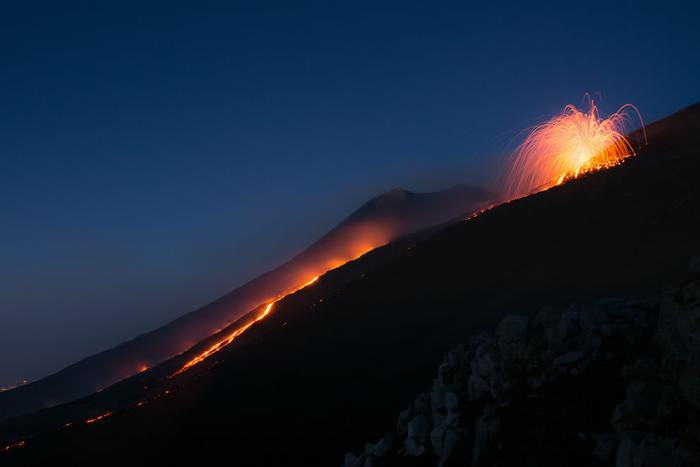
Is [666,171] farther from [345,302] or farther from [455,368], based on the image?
[455,368]

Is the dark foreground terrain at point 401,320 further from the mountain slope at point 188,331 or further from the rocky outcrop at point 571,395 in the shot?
the mountain slope at point 188,331

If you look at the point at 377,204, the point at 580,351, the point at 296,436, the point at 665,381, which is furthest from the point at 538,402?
the point at 377,204

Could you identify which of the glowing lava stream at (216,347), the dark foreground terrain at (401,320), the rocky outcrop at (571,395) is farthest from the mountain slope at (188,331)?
the rocky outcrop at (571,395)

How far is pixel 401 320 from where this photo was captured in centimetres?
3447

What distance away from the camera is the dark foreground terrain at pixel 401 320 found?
2577 centimetres

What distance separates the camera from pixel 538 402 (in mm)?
13977

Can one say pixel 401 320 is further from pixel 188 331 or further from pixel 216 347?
pixel 188 331

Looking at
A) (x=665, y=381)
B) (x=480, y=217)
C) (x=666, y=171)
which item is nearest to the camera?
(x=665, y=381)

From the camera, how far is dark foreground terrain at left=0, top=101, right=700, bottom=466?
84.5 feet

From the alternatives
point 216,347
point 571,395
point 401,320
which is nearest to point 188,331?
point 216,347

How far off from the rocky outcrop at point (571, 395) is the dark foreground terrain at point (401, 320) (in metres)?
6.71

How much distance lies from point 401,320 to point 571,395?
2126cm

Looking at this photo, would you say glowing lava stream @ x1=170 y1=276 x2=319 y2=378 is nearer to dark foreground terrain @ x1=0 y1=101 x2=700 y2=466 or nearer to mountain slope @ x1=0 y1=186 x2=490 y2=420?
dark foreground terrain @ x1=0 y1=101 x2=700 y2=466

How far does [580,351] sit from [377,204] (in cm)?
12735
